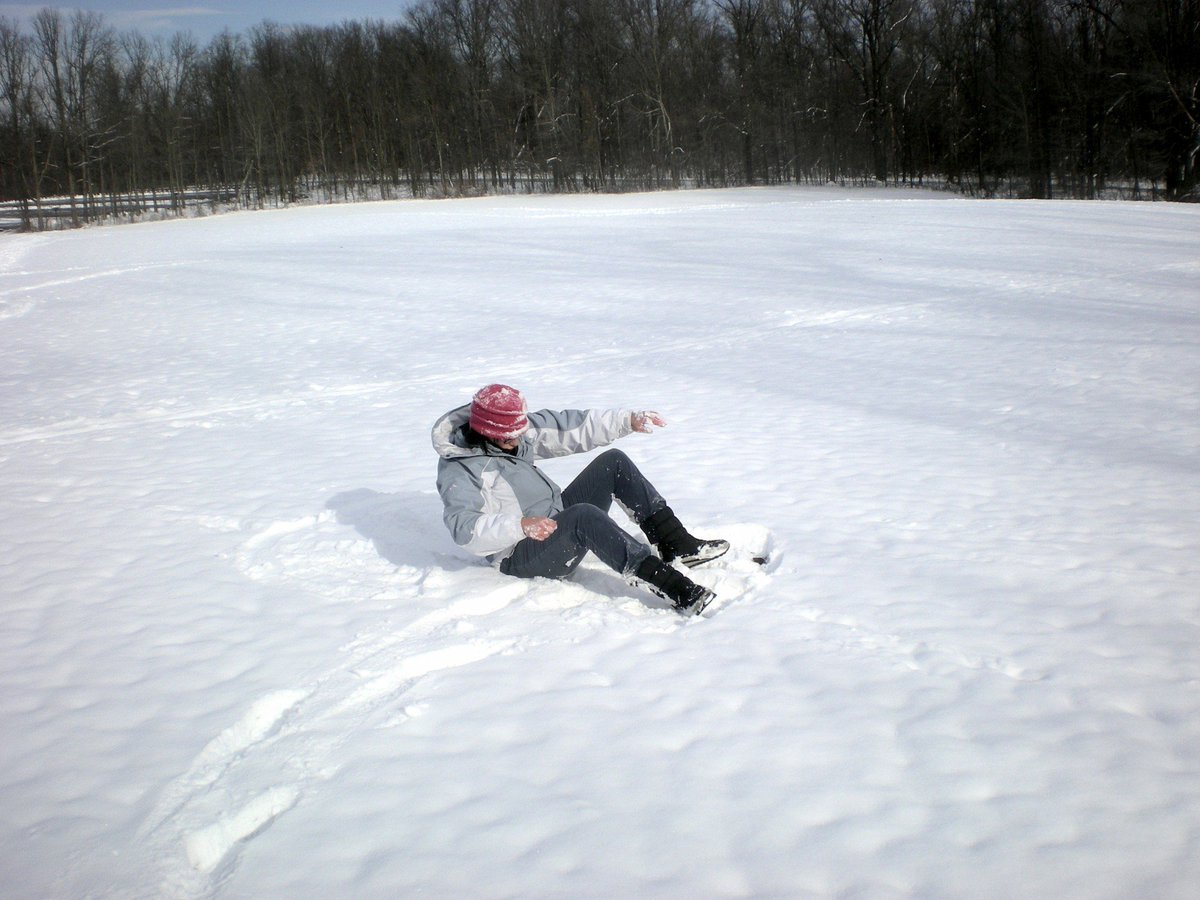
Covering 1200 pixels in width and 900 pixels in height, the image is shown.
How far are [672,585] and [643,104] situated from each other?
4976 cm

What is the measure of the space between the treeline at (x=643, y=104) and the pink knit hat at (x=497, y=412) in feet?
115

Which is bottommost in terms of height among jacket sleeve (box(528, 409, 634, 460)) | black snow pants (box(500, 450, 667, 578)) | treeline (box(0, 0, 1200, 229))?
black snow pants (box(500, 450, 667, 578))

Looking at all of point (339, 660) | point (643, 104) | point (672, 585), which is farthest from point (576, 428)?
point (643, 104)

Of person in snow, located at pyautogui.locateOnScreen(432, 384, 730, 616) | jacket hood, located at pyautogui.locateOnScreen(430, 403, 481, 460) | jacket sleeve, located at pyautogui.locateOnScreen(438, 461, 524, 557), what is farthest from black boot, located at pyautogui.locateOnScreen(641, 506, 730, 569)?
jacket hood, located at pyautogui.locateOnScreen(430, 403, 481, 460)

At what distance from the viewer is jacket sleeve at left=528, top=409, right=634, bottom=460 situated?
4.53 meters

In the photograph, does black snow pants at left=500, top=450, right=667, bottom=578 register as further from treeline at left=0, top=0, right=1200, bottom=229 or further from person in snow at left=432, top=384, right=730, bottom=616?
treeline at left=0, top=0, right=1200, bottom=229

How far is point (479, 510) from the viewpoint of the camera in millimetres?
4184

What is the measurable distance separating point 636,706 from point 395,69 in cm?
6617

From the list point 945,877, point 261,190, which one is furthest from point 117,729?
point 261,190

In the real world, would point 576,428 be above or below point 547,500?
above

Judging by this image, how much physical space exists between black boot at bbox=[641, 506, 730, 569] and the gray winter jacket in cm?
46

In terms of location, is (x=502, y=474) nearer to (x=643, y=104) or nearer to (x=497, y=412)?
(x=497, y=412)

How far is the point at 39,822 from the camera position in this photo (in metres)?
2.92

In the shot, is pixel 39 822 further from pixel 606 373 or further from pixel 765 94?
pixel 765 94
